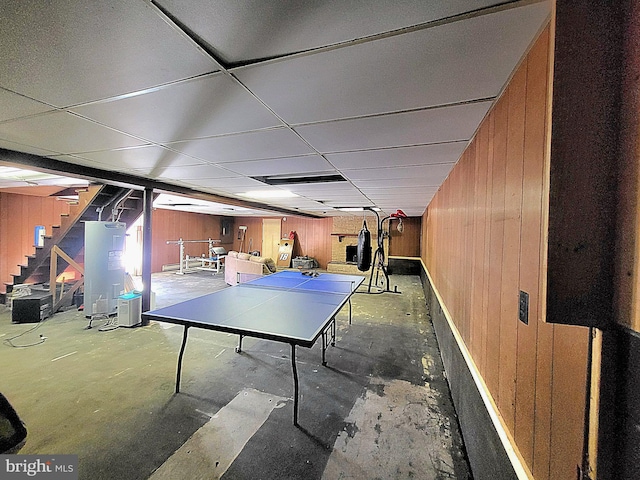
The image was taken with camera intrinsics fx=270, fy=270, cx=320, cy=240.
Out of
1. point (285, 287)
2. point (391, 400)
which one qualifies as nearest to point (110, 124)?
point (285, 287)

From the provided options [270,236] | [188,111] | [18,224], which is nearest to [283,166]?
[188,111]

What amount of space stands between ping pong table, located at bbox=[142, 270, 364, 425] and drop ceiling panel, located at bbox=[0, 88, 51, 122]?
149cm

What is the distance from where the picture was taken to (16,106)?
5.02 ft

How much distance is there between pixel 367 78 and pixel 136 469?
2.57 m

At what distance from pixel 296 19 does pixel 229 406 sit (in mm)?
2686

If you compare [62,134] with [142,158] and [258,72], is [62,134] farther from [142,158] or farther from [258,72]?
[258,72]

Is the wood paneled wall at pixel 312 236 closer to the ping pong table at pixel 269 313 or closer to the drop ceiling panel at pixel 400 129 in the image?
the ping pong table at pixel 269 313

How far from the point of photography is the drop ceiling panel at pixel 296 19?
0.79 m

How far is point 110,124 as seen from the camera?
5.83ft

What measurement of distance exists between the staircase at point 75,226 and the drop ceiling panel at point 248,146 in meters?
3.19

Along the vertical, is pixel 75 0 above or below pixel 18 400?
above

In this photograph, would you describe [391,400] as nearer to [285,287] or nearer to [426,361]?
[426,361]

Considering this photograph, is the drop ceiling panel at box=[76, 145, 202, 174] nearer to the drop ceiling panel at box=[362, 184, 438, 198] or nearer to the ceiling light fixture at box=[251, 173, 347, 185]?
the ceiling light fixture at box=[251, 173, 347, 185]

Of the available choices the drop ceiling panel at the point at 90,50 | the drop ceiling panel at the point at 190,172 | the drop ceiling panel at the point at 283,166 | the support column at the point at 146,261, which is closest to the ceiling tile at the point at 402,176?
the drop ceiling panel at the point at 283,166
